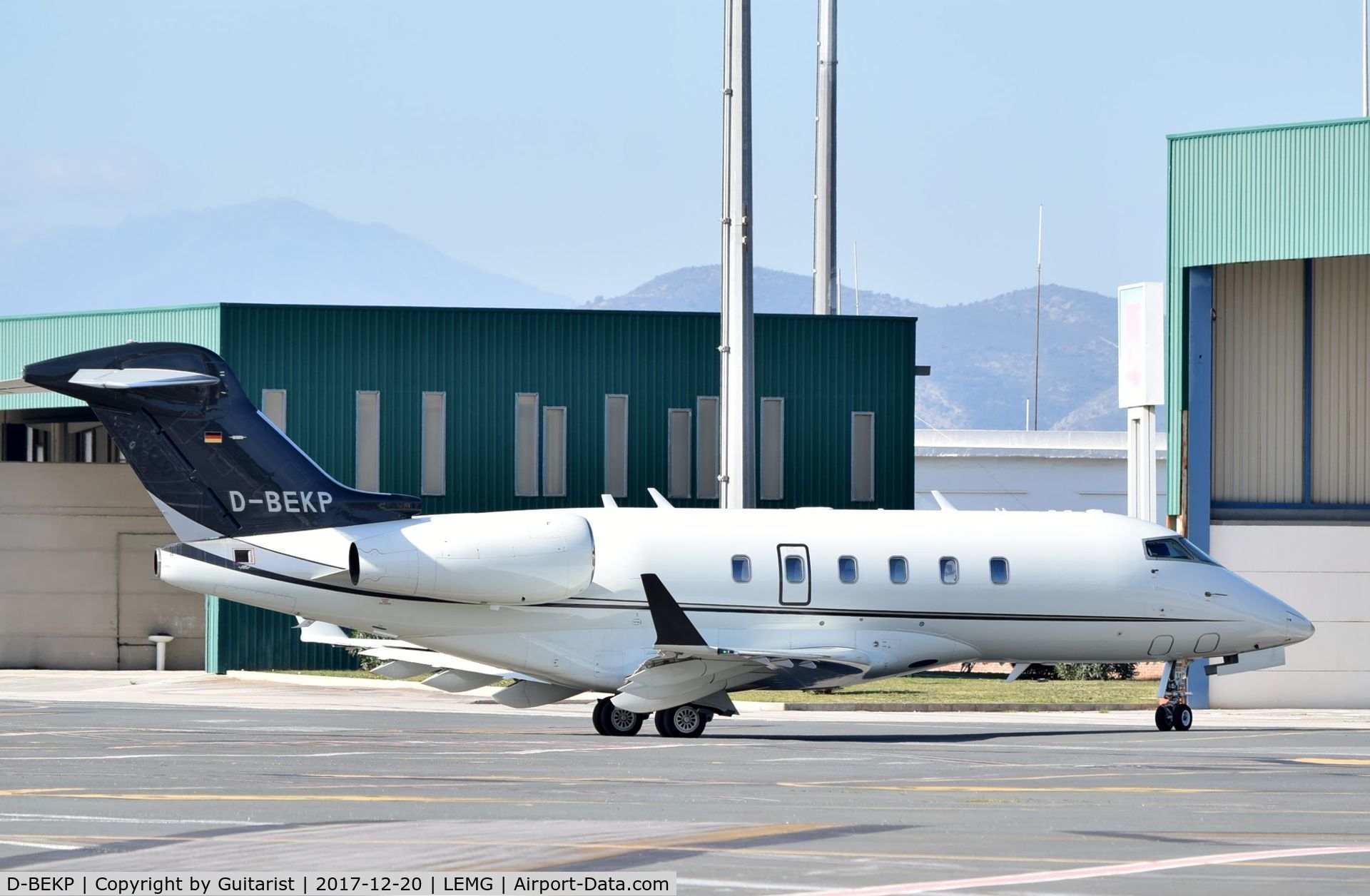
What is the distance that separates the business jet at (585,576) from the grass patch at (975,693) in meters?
4.77

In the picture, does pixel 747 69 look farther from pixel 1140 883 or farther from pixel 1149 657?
pixel 1140 883

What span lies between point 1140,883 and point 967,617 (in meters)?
15.5

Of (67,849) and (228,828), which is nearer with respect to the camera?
(67,849)

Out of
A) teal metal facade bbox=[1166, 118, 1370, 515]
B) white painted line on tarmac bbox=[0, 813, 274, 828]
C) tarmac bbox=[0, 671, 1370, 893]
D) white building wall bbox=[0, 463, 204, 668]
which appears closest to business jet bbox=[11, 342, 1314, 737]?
tarmac bbox=[0, 671, 1370, 893]

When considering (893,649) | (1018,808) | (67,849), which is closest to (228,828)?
(67,849)

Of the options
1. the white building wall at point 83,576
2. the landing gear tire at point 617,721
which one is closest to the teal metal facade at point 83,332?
the white building wall at point 83,576

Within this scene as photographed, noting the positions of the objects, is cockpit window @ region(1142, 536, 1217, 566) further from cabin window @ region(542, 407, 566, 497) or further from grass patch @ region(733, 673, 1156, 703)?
cabin window @ region(542, 407, 566, 497)

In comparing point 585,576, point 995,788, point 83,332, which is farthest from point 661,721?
point 83,332

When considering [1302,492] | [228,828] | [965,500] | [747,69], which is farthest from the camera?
[965,500]

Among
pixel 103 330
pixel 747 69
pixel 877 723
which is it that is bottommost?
pixel 877 723

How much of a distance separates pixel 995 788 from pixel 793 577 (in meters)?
8.75

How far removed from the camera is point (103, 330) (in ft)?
144

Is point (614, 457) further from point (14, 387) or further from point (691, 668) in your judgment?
point (691, 668)

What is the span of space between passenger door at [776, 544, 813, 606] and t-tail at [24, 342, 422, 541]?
5.78 meters
